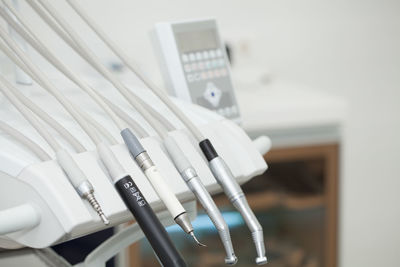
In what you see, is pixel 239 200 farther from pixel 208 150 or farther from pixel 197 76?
pixel 197 76

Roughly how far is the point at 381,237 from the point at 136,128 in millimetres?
1736

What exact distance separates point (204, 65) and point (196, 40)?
3 centimetres

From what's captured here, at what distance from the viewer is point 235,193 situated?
424 mm

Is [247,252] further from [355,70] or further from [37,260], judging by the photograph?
[37,260]

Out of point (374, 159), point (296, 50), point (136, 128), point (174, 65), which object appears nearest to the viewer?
point (136, 128)

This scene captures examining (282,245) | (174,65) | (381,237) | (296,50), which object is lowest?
(381,237)

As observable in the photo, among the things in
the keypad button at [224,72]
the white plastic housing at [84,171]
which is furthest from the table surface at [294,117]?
the white plastic housing at [84,171]

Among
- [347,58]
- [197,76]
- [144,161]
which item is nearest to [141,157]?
[144,161]

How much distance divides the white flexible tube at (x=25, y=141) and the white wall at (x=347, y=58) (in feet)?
3.90

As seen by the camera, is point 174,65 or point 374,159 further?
point 374,159

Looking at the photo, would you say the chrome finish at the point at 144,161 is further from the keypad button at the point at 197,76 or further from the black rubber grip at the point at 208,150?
the keypad button at the point at 197,76

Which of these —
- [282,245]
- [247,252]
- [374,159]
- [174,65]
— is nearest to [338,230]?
A: [282,245]

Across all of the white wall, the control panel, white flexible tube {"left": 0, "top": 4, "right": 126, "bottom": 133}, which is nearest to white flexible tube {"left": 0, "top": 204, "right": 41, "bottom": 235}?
white flexible tube {"left": 0, "top": 4, "right": 126, "bottom": 133}

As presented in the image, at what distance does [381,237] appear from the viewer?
202 centimetres
